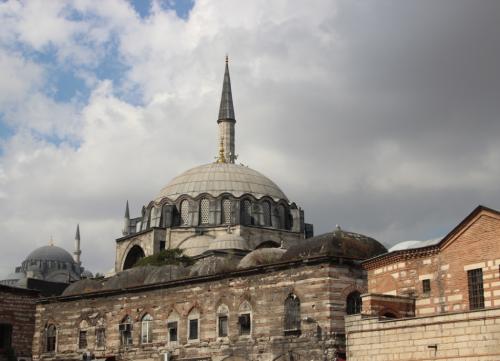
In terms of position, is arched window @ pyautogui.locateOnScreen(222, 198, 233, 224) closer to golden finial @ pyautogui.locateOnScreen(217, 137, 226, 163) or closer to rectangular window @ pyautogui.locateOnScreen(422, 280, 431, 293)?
golden finial @ pyautogui.locateOnScreen(217, 137, 226, 163)

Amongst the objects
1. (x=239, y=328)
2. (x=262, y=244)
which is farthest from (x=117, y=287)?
(x=262, y=244)

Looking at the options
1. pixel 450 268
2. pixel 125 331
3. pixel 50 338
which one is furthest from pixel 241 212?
pixel 450 268

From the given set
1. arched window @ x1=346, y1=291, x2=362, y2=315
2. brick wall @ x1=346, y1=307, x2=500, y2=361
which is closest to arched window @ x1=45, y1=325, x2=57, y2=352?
arched window @ x1=346, y1=291, x2=362, y2=315

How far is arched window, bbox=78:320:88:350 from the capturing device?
1542 inches

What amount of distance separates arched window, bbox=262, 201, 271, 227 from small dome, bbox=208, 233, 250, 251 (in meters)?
Result: 6.38

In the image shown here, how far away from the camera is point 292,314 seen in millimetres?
31734

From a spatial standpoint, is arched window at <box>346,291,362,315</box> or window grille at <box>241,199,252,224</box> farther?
window grille at <box>241,199,252,224</box>

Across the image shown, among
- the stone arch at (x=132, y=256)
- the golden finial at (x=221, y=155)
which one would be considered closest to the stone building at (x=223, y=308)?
the stone arch at (x=132, y=256)

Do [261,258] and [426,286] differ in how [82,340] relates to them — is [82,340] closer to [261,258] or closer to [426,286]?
[261,258]

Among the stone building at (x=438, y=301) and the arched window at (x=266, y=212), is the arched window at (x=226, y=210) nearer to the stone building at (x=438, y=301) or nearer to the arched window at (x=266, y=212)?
the arched window at (x=266, y=212)

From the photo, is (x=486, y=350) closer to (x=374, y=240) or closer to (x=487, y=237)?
(x=487, y=237)

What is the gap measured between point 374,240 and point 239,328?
22.2 ft

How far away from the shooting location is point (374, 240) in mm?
34562

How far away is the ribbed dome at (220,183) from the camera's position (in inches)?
2373
